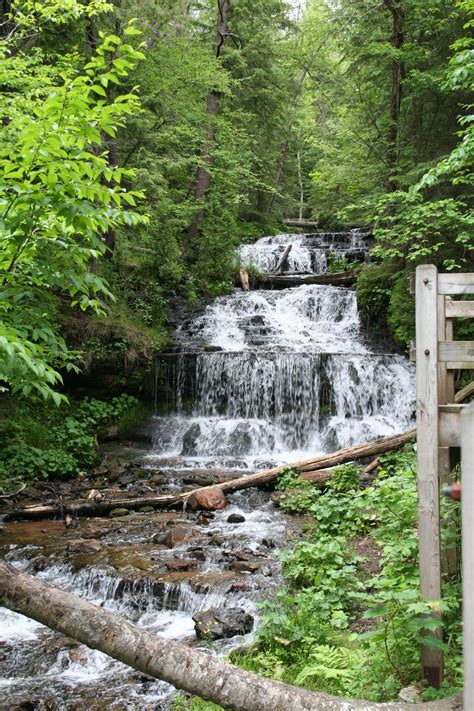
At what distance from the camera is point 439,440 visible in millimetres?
3277

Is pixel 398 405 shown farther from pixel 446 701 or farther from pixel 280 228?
pixel 280 228

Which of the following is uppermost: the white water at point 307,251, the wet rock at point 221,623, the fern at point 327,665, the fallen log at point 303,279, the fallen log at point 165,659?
the white water at point 307,251

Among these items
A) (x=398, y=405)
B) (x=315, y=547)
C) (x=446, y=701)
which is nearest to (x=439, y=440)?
(x=446, y=701)

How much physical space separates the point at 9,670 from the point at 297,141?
2807cm

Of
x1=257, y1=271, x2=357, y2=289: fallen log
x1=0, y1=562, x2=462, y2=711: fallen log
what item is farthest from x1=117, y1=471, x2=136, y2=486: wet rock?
x1=257, y1=271, x2=357, y2=289: fallen log

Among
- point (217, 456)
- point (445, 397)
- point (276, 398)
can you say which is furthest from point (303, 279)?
point (445, 397)

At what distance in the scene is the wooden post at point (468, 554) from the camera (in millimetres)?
1129

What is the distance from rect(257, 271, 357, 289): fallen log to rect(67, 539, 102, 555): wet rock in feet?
41.4

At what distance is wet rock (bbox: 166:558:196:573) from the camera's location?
20.7ft

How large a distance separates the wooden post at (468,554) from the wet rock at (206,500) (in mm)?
7681

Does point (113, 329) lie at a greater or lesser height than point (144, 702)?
greater

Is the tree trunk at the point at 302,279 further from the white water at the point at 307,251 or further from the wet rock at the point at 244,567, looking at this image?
the wet rock at the point at 244,567

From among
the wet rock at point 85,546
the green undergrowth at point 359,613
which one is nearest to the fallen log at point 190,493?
the wet rock at point 85,546

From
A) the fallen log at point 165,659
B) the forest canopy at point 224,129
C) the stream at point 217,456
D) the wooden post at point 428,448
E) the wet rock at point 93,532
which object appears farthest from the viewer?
the forest canopy at point 224,129
